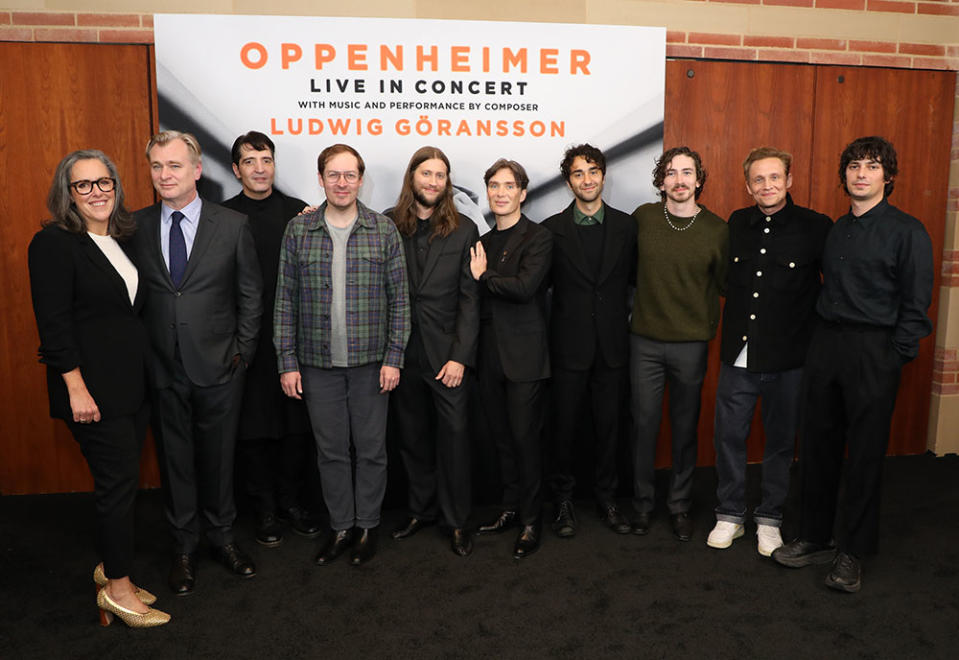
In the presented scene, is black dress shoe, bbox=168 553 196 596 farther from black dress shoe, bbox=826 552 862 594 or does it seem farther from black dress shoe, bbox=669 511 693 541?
black dress shoe, bbox=826 552 862 594

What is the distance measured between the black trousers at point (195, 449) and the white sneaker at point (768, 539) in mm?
2313

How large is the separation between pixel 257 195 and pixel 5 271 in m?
1.52

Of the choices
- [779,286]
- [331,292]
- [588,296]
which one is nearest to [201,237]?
[331,292]

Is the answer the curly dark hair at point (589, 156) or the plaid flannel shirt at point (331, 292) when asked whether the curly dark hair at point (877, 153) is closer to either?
the curly dark hair at point (589, 156)

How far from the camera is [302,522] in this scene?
3289mm

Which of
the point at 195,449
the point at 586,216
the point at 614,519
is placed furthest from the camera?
the point at 614,519

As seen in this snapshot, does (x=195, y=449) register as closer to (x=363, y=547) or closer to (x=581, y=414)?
(x=363, y=547)

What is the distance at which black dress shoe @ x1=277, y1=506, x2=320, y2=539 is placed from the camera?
10.7ft

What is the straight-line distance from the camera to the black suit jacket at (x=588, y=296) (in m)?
3.11

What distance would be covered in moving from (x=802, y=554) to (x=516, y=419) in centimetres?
134

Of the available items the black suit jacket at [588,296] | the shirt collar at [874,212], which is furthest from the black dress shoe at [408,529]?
the shirt collar at [874,212]

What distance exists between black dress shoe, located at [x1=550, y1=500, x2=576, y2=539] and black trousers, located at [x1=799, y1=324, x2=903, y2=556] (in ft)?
3.31

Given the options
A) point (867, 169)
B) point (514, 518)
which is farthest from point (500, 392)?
point (867, 169)

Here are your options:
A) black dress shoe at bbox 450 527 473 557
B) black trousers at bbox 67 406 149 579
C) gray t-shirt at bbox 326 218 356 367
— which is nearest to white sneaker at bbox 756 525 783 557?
black dress shoe at bbox 450 527 473 557
